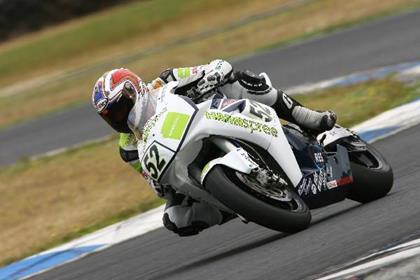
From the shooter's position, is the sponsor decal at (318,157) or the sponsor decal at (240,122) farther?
the sponsor decal at (318,157)

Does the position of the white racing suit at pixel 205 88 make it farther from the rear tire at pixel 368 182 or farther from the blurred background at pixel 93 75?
the blurred background at pixel 93 75

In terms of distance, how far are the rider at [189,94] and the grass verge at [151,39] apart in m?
13.1

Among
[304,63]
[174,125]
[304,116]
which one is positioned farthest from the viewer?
[304,63]

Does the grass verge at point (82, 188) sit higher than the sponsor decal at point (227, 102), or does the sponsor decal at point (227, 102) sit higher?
the sponsor decal at point (227, 102)

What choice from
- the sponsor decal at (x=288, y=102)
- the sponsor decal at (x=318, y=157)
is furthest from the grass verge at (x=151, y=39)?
the sponsor decal at (x=318, y=157)

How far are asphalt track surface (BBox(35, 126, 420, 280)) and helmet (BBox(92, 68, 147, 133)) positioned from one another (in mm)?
1105

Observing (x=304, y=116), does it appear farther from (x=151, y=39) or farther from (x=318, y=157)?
(x=151, y=39)

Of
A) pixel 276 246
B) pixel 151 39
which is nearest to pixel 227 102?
pixel 276 246

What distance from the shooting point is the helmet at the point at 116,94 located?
6.56 meters

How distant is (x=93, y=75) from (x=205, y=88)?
19.1m

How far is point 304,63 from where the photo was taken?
56.4 feet

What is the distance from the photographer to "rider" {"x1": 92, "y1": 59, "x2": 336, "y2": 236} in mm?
6602

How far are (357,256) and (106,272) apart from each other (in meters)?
2.68

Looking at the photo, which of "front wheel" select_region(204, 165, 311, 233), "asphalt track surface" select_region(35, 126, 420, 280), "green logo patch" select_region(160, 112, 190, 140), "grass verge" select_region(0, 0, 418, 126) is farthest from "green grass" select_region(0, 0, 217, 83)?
"front wheel" select_region(204, 165, 311, 233)
